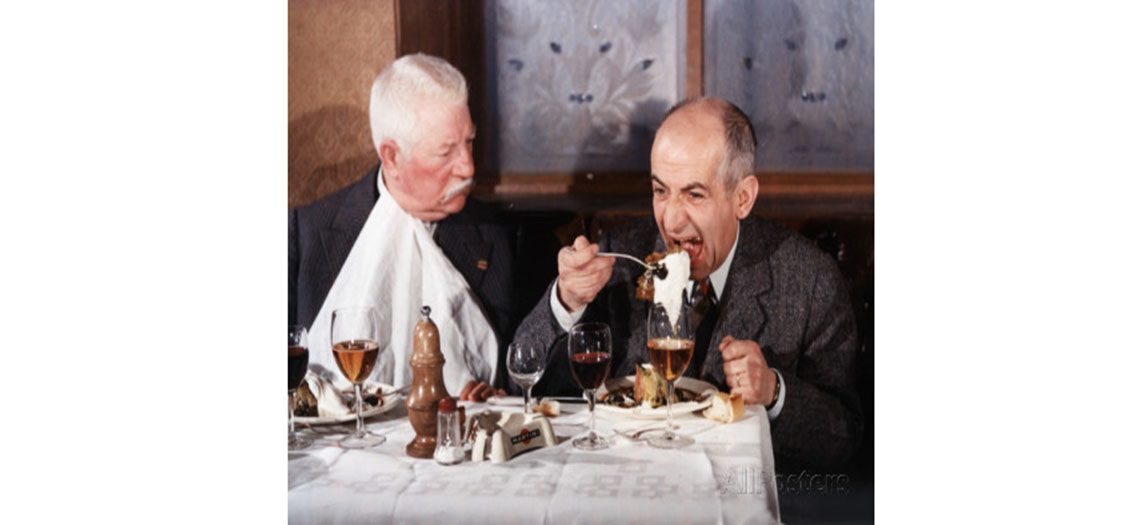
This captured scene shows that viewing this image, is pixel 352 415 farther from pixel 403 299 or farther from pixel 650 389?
pixel 650 389

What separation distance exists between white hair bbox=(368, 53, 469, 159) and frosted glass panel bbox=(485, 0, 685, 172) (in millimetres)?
99

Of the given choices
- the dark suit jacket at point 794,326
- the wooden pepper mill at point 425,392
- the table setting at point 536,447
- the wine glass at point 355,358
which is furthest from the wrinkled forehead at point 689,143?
the wine glass at point 355,358

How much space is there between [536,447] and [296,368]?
0.59 m

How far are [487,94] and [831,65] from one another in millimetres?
786

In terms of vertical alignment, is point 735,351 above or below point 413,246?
below

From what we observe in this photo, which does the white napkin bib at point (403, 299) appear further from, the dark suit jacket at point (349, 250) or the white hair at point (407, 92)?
the white hair at point (407, 92)

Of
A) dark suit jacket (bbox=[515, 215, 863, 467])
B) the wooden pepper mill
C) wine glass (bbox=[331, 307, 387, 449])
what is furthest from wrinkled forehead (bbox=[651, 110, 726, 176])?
wine glass (bbox=[331, 307, 387, 449])

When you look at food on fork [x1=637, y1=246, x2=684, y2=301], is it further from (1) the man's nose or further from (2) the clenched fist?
(2) the clenched fist

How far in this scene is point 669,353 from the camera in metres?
1.99

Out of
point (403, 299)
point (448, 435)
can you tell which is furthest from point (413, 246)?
point (448, 435)

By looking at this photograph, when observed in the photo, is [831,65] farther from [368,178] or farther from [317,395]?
[317,395]

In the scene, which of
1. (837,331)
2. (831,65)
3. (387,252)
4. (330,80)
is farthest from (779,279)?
(330,80)

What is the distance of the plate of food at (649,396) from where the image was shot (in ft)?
6.67

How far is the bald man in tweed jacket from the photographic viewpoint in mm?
2215
